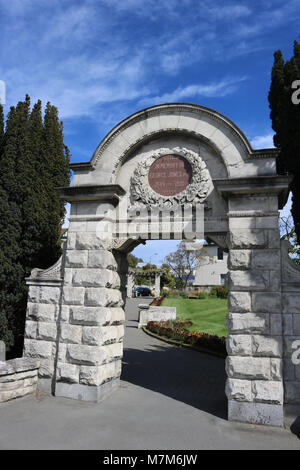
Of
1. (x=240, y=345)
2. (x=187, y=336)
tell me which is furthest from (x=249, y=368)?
(x=187, y=336)

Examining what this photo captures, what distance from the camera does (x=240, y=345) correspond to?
20.3 ft

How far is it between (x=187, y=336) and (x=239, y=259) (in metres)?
9.64

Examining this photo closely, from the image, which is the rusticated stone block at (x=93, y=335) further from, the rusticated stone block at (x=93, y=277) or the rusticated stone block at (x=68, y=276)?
the rusticated stone block at (x=68, y=276)

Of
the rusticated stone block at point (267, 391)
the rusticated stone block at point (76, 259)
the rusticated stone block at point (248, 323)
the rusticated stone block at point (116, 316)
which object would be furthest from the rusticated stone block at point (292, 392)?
the rusticated stone block at point (76, 259)

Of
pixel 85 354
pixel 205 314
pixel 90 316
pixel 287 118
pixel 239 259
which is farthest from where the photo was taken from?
pixel 205 314

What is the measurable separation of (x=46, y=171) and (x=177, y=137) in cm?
430

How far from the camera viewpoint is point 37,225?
8930 millimetres

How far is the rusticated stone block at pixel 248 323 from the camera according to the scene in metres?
6.20

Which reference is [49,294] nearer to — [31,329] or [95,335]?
[31,329]

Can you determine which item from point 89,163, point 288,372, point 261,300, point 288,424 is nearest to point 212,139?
point 89,163

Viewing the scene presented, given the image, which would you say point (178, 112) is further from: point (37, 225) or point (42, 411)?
point (42, 411)

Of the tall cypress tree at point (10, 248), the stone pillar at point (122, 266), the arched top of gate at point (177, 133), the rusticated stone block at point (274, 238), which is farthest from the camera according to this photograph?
the tall cypress tree at point (10, 248)

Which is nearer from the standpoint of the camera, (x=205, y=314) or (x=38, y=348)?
(x=38, y=348)

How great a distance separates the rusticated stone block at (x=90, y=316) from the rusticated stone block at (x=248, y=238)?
306 centimetres
